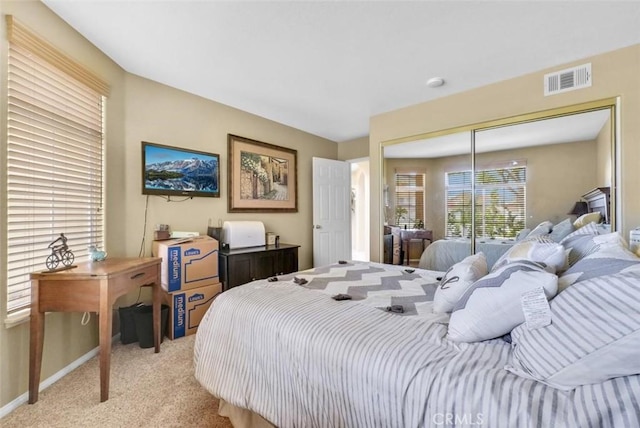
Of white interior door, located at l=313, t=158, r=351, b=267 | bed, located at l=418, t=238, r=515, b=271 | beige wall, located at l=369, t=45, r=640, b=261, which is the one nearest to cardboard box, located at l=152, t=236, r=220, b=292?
white interior door, located at l=313, t=158, r=351, b=267

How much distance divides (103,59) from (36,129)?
923 mm

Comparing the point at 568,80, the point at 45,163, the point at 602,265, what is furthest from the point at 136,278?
the point at 568,80

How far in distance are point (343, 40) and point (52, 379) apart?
318 centimetres

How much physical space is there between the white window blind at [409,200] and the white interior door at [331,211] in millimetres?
1251

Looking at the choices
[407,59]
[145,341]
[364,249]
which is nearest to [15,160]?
[145,341]

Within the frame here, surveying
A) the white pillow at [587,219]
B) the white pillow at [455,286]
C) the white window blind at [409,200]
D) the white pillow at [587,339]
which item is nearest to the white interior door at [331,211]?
the white window blind at [409,200]

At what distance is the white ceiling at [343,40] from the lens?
5.97ft

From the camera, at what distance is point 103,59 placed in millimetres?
2342

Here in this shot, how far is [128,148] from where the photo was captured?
8.65 ft

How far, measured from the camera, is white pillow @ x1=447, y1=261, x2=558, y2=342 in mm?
968

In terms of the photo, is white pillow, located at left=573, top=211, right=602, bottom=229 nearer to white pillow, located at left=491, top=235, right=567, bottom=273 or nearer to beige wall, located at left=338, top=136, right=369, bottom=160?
white pillow, located at left=491, top=235, right=567, bottom=273

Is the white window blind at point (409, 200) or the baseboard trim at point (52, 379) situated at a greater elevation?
the white window blind at point (409, 200)

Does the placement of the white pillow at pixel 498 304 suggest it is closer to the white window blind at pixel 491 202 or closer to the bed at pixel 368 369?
the bed at pixel 368 369

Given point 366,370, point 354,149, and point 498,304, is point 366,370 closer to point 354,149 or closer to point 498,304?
point 498,304
